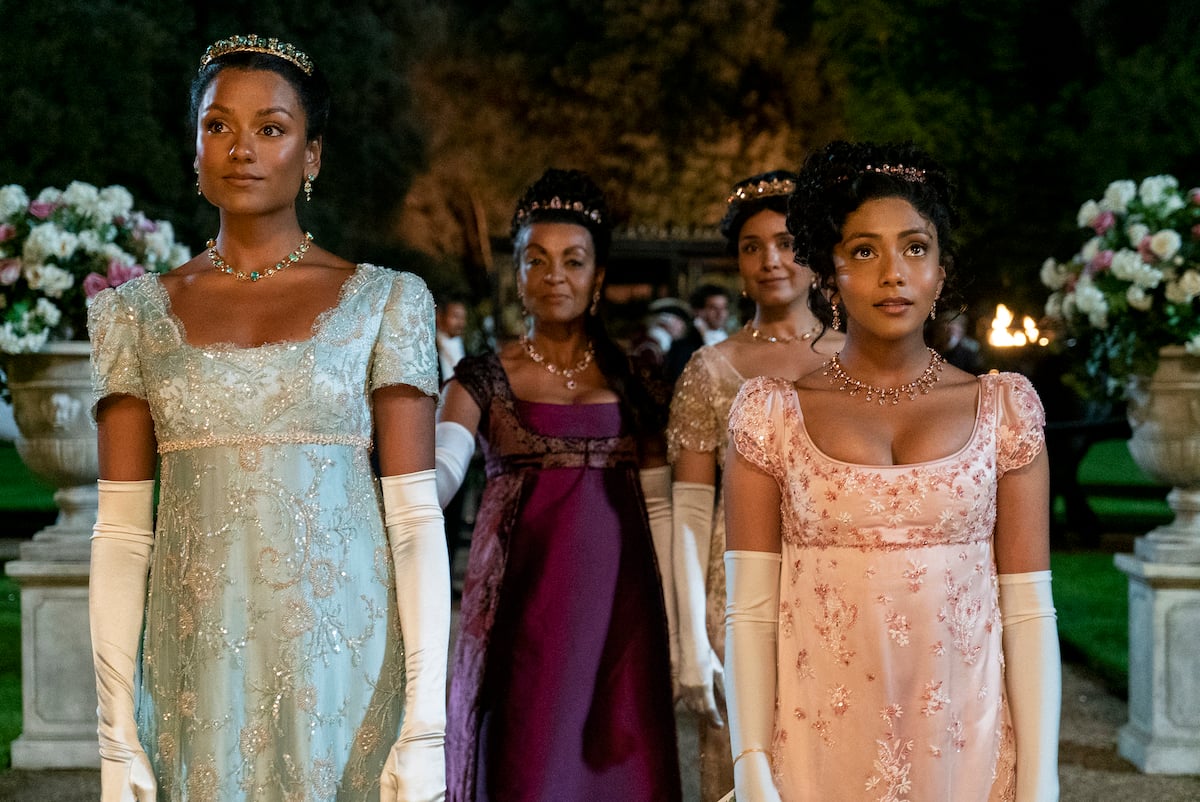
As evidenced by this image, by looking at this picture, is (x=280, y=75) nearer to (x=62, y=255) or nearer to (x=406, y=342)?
(x=406, y=342)

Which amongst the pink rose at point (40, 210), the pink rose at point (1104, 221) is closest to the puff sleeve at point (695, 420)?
the pink rose at point (1104, 221)

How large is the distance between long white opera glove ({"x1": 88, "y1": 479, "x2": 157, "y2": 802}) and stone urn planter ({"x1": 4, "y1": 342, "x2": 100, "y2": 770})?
330 centimetres

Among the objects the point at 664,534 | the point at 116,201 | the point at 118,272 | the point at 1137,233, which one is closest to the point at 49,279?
the point at 118,272

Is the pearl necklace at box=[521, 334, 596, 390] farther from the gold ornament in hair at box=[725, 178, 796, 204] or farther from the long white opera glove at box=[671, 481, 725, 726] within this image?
the gold ornament in hair at box=[725, 178, 796, 204]

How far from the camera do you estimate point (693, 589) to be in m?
3.64

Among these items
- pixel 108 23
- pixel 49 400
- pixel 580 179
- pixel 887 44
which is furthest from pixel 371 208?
pixel 580 179

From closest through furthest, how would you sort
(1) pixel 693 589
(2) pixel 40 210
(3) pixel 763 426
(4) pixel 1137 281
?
(3) pixel 763 426 → (1) pixel 693 589 → (4) pixel 1137 281 → (2) pixel 40 210

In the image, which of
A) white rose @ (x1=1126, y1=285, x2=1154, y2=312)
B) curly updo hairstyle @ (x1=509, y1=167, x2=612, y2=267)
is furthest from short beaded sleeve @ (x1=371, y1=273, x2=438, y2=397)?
white rose @ (x1=1126, y1=285, x2=1154, y2=312)

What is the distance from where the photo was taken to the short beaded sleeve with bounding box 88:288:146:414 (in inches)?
92.4

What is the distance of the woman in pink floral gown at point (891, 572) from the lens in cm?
242

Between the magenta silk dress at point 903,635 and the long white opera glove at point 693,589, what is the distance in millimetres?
1146

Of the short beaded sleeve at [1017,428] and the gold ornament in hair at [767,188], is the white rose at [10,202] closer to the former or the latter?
the gold ornament in hair at [767,188]

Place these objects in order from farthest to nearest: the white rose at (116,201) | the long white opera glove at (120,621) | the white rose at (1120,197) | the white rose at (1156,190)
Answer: the white rose at (116,201), the white rose at (1120,197), the white rose at (1156,190), the long white opera glove at (120,621)

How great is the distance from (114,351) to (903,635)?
1.52 m
